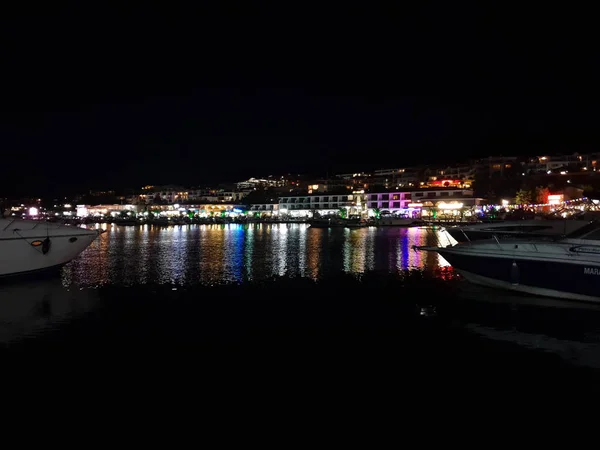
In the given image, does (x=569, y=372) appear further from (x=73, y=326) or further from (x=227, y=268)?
(x=227, y=268)

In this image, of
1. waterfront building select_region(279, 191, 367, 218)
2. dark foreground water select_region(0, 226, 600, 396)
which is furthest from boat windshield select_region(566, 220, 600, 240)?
waterfront building select_region(279, 191, 367, 218)

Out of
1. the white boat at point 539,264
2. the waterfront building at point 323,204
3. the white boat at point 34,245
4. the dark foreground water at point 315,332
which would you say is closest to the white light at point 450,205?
the waterfront building at point 323,204

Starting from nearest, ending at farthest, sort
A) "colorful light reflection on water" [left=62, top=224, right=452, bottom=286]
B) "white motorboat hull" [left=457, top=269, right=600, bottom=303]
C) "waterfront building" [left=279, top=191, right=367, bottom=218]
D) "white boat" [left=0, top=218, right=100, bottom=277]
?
"white motorboat hull" [left=457, top=269, right=600, bottom=303] → "white boat" [left=0, top=218, right=100, bottom=277] → "colorful light reflection on water" [left=62, top=224, right=452, bottom=286] → "waterfront building" [left=279, top=191, right=367, bottom=218]

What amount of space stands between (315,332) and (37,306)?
9341 mm

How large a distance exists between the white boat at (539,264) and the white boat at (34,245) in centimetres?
1606

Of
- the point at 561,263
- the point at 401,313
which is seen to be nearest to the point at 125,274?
the point at 401,313

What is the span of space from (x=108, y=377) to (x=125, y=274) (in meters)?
14.7

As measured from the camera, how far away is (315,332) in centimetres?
1245

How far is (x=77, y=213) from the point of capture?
6565 inches

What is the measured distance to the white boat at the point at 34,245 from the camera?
19.9m

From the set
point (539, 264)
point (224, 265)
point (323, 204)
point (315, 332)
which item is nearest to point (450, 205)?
point (323, 204)

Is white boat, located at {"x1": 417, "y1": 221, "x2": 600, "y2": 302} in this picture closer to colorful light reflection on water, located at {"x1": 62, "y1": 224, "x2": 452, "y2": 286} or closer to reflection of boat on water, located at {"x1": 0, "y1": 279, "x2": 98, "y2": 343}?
colorful light reflection on water, located at {"x1": 62, "y1": 224, "x2": 452, "y2": 286}

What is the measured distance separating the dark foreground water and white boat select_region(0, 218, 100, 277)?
99cm

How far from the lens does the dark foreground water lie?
30.8ft
